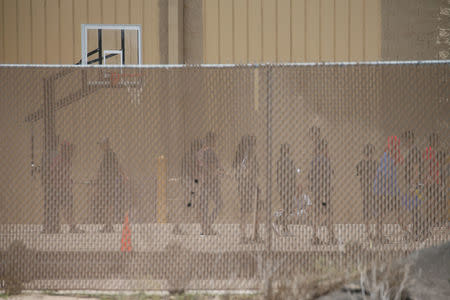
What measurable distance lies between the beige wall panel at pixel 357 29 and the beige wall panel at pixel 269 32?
1.83 meters

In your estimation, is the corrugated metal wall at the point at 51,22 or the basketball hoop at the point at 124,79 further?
the corrugated metal wall at the point at 51,22

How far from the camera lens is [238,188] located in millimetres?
5445

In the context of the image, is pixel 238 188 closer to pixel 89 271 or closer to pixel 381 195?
pixel 381 195

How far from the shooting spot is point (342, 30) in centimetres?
1090

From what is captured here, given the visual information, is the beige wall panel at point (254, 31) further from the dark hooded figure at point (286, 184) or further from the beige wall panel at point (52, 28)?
the dark hooded figure at point (286, 184)

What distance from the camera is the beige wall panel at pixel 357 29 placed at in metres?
10.9

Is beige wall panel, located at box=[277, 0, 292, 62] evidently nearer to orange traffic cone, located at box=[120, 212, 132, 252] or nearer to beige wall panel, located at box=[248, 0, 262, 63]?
beige wall panel, located at box=[248, 0, 262, 63]

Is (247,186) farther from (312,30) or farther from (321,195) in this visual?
(312,30)

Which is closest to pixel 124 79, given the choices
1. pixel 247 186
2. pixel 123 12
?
pixel 123 12

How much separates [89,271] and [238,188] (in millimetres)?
2062

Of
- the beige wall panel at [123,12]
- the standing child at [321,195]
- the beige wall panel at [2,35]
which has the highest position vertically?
the beige wall panel at [123,12]

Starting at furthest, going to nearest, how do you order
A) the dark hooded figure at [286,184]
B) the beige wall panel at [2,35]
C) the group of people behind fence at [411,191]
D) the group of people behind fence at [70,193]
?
the beige wall panel at [2,35], the dark hooded figure at [286,184], the group of people behind fence at [70,193], the group of people behind fence at [411,191]

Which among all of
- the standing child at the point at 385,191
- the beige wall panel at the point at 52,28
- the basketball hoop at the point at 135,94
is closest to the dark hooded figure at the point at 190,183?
the basketball hoop at the point at 135,94

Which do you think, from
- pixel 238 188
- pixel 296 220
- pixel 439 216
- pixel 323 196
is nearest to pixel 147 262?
pixel 238 188
